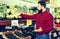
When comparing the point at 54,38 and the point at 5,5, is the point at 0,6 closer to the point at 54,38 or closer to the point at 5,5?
the point at 5,5

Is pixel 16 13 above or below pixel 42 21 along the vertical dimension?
above

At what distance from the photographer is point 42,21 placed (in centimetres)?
174

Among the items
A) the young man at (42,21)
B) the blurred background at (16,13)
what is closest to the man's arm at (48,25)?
the young man at (42,21)

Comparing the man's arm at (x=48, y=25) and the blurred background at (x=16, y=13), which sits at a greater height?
the blurred background at (x=16, y=13)

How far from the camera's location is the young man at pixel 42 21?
171 cm

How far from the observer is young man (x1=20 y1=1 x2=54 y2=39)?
171 cm

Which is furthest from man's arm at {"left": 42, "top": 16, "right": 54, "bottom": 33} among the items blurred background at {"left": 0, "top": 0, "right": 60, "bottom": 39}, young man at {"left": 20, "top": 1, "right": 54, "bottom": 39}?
blurred background at {"left": 0, "top": 0, "right": 60, "bottom": 39}

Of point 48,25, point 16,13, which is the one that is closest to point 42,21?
point 48,25

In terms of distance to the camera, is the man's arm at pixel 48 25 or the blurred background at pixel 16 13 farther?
the man's arm at pixel 48 25

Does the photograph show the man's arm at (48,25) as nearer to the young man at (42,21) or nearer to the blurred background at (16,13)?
the young man at (42,21)

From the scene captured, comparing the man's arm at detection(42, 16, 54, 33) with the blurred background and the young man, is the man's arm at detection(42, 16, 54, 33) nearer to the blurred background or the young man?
the young man

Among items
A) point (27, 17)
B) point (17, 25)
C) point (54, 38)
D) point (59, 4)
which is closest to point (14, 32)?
point (17, 25)

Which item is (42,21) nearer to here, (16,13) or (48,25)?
(48,25)

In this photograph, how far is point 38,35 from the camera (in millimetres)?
1722
